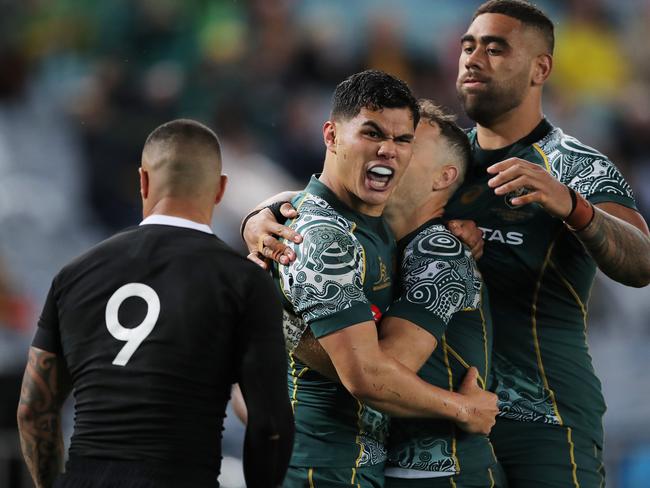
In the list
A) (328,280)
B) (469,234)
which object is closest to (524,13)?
(469,234)

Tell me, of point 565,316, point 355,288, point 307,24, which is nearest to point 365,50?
point 307,24

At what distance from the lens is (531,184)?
395 centimetres

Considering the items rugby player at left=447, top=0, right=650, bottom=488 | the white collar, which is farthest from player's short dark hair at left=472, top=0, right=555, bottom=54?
the white collar

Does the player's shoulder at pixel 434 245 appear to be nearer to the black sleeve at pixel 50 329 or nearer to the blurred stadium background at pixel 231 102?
the black sleeve at pixel 50 329

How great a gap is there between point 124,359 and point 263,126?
7518 millimetres

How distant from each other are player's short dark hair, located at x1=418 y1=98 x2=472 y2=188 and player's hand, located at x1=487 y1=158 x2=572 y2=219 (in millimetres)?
510

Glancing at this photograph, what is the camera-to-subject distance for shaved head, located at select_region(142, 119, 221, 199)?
375cm

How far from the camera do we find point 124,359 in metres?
3.54

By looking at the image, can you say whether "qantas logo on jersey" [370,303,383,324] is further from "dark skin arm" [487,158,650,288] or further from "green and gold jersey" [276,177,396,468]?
"dark skin arm" [487,158,650,288]

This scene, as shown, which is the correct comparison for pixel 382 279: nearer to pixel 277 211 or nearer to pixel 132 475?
pixel 277 211

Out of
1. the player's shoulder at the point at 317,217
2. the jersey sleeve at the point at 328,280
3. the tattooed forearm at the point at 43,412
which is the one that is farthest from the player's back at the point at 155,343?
the player's shoulder at the point at 317,217

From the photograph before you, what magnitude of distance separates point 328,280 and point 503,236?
1103mm

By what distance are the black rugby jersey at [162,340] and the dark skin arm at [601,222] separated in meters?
1.00

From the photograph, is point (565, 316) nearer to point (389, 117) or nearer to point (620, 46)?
point (389, 117)
